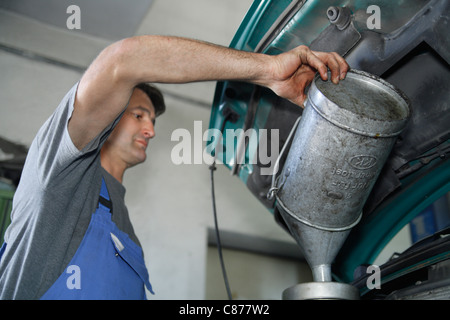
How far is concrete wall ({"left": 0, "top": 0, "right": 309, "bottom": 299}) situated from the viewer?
321cm

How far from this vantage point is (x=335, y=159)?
1.05 metres

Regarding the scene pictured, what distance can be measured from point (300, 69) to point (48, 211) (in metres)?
0.85

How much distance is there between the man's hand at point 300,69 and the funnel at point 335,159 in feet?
0.11

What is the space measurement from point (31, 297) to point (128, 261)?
34 centimetres

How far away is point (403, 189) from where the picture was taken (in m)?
1.38

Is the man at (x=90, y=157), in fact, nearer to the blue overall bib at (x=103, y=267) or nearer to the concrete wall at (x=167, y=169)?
the blue overall bib at (x=103, y=267)

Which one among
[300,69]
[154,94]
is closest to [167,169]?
[154,94]

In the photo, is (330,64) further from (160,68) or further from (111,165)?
(111,165)

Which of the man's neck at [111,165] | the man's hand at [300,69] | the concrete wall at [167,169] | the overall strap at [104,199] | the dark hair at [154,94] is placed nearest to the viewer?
the man's hand at [300,69]

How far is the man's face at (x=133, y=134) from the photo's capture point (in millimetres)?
1892

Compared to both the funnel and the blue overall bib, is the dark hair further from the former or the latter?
A: the funnel

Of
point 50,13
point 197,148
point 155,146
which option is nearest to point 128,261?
point 155,146

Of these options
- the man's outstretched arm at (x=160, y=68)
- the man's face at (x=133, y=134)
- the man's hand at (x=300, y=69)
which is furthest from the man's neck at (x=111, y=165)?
the man's hand at (x=300, y=69)
